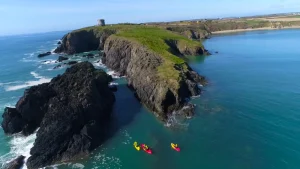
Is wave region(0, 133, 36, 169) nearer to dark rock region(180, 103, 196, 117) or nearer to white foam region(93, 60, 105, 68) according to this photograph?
dark rock region(180, 103, 196, 117)

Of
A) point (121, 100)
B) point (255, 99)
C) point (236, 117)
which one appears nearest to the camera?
point (236, 117)

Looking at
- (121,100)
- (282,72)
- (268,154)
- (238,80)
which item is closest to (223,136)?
(268,154)

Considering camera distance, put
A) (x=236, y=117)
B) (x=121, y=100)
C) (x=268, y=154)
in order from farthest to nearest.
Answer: (x=121, y=100), (x=236, y=117), (x=268, y=154)

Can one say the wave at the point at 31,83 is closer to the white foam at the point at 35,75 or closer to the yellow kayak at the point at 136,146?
the white foam at the point at 35,75

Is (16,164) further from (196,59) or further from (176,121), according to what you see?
(196,59)

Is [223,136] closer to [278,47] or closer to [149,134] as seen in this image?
[149,134]

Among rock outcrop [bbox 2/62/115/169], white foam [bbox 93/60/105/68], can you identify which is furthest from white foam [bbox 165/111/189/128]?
white foam [bbox 93/60/105/68]
